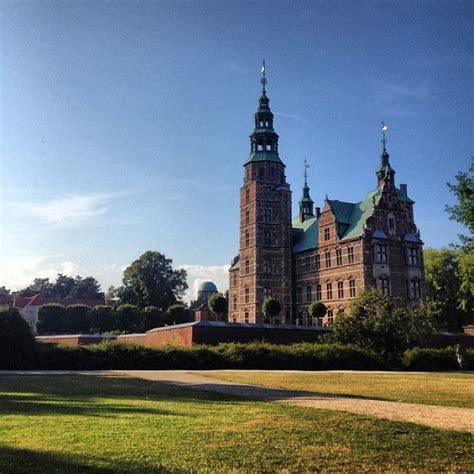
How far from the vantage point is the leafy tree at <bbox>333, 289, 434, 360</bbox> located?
34.9 meters

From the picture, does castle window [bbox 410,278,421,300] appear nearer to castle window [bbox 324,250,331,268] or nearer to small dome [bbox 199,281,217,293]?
castle window [bbox 324,250,331,268]

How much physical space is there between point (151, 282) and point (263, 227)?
2662 cm

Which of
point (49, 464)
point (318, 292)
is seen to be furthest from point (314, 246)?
point (49, 464)

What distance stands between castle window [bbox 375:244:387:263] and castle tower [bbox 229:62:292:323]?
11.1 meters

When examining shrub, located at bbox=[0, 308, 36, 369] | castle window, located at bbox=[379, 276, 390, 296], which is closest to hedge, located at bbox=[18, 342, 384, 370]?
shrub, located at bbox=[0, 308, 36, 369]

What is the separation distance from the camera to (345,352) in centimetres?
3200

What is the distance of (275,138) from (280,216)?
8.83m

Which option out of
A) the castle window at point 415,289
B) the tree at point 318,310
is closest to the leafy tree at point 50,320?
the tree at point 318,310

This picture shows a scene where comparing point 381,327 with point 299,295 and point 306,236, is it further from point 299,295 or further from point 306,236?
point 306,236

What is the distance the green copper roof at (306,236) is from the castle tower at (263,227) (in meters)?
1.57

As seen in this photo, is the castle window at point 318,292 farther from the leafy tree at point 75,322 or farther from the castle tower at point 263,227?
the leafy tree at point 75,322

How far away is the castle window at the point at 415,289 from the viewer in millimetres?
52281

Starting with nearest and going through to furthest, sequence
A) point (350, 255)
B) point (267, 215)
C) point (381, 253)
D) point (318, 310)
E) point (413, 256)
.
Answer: point (318, 310), point (381, 253), point (350, 255), point (413, 256), point (267, 215)

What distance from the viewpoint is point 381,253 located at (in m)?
51.9
